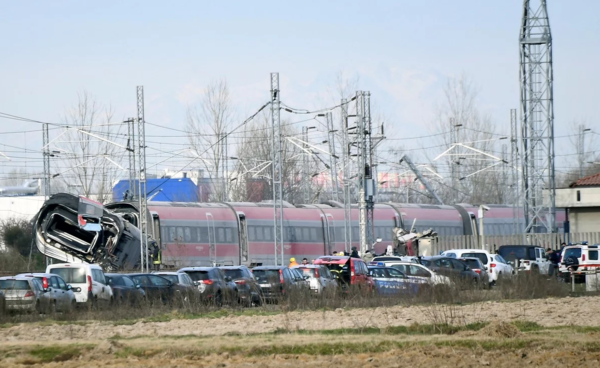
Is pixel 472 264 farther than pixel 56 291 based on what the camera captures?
Yes

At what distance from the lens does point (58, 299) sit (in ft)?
92.9

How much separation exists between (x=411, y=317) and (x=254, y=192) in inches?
2815

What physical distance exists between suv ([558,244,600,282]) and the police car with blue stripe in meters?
12.9

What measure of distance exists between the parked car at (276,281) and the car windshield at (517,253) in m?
18.6

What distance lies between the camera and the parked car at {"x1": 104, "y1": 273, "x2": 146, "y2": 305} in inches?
1134

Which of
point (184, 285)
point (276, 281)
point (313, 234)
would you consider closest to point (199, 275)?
point (184, 285)

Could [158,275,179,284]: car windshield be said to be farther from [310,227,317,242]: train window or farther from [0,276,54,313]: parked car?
[310,227,317,242]: train window

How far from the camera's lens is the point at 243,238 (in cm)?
5350

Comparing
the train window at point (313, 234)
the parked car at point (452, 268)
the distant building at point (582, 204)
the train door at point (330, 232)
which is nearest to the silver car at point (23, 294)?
the parked car at point (452, 268)

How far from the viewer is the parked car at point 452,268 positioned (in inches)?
1352

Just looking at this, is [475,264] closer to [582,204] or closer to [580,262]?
[580,262]

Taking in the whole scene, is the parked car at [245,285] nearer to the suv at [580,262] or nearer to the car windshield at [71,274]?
the car windshield at [71,274]

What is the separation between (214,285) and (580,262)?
68.8 ft

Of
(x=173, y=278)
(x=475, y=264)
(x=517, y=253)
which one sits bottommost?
(x=475, y=264)
